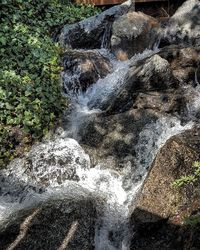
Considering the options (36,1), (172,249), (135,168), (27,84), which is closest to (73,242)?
(172,249)

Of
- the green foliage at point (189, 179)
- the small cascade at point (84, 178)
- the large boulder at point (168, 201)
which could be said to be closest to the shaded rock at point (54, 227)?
the small cascade at point (84, 178)

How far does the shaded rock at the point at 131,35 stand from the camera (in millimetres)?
11117

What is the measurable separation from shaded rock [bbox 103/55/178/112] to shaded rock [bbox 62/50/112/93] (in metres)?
1.32

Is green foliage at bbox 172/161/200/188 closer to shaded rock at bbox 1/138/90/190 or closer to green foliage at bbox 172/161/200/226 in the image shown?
green foliage at bbox 172/161/200/226

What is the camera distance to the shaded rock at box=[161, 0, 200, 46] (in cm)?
1113

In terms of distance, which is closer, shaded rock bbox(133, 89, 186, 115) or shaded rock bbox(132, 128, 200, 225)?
shaded rock bbox(132, 128, 200, 225)

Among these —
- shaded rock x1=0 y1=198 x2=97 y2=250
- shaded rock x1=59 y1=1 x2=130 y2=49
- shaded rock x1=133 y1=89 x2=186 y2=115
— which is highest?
shaded rock x1=59 y1=1 x2=130 y2=49

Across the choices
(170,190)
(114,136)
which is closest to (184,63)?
(114,136)

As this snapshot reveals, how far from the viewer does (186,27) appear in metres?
11.4

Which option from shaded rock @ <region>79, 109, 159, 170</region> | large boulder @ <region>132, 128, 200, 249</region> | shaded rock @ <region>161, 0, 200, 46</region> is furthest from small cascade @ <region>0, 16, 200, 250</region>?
shaded rock @ <region>161, 0, 200, 46</region>

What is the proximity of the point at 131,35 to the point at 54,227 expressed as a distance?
748 centimetres

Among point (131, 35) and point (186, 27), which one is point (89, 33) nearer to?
point (131, 35)

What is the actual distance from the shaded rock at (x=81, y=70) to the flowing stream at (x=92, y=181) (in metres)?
1.27

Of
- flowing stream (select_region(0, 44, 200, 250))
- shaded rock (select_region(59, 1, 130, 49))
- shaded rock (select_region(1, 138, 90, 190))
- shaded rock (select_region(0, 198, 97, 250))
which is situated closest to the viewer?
shaded rock (select_region(0, 198, 97, 250))
